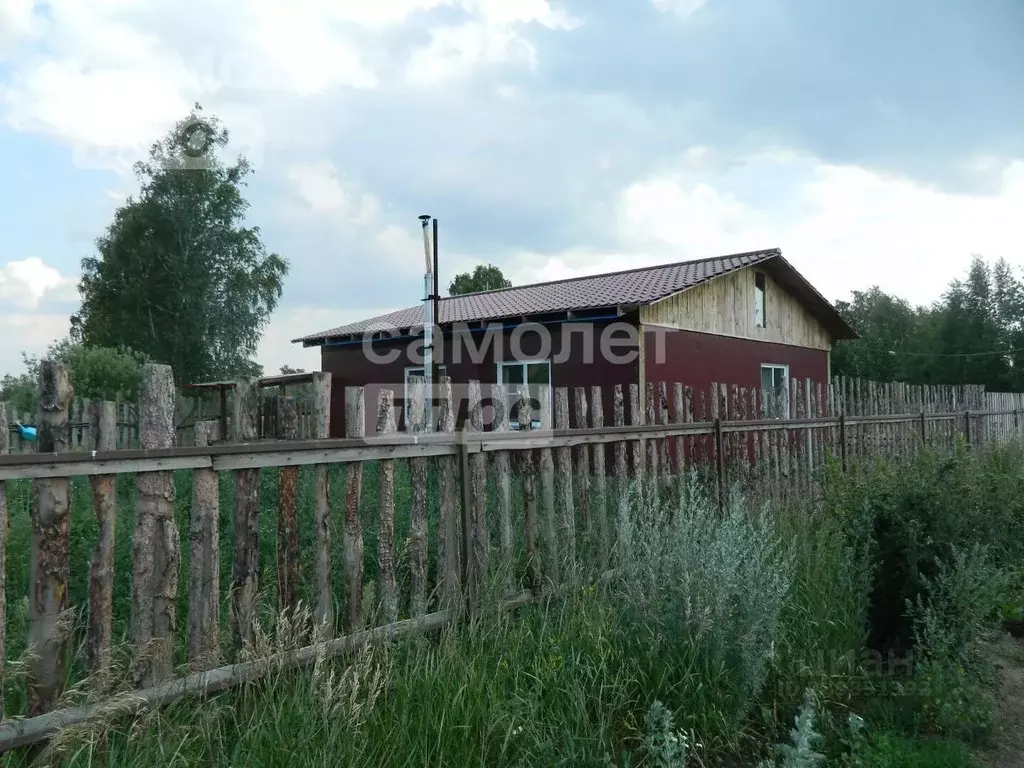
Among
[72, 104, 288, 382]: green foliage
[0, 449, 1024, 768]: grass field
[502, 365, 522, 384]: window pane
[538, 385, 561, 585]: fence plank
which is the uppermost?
[72, 104, 288, 382]: green foliage

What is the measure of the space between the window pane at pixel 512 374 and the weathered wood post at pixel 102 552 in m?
11.7

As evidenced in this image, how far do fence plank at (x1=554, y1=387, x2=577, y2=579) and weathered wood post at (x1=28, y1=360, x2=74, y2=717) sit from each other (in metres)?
2.54

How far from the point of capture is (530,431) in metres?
4.30

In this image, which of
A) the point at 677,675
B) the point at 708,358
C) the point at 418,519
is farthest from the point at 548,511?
the point at 708,358

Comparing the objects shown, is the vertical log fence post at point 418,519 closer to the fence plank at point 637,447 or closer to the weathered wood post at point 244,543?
the weathered wood post at point 244,543

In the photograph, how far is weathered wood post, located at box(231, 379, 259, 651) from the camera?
116 inches

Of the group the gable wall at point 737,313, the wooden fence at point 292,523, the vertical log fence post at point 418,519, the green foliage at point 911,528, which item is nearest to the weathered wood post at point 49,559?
the wooden fence at point 292,523

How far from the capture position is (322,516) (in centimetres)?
327

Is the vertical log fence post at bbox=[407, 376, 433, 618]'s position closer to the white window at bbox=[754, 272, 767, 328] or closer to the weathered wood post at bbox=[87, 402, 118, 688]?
the weathered wood post at bbox=[87, 402, 118, 688]

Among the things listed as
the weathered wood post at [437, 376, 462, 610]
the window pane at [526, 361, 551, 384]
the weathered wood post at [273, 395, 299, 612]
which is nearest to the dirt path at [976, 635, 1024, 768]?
the weathered wood post at [437, 376, 462, 610]

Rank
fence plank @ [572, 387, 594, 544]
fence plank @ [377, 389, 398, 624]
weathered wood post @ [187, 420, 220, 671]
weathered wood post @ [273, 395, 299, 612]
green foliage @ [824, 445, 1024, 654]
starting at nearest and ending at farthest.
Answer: weathered wood post @ [187, 420, 220, 671]
weathered wood post @ [273, 395, 299, 612]
fence plank @ [377, 389, 398, 624]
green foliage @ [824, 445, 1024, 654]
fence plank @ [572, 387, 594, 544]

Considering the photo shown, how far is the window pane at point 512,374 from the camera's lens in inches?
566

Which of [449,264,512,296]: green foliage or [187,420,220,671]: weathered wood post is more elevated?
[449,264,512,296]: green foliage

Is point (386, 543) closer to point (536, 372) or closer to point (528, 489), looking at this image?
point (528, 489)
